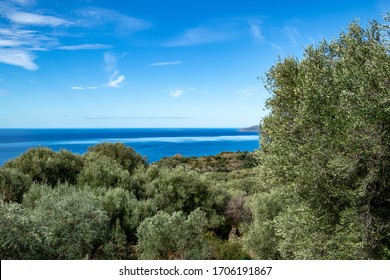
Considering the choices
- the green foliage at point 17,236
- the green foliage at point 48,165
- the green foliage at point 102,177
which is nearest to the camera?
the green foliage at point 17,236

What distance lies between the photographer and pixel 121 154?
40719 millimetres

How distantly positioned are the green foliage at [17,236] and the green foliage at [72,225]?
2965mm

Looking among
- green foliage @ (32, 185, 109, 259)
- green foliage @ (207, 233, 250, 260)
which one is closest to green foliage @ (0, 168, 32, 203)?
green foliage @ (32, 185, 109, 259)

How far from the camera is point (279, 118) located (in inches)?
669

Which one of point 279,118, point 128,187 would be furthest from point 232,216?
point 279,118

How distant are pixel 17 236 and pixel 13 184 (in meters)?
15.0

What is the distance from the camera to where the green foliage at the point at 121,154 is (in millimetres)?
40031

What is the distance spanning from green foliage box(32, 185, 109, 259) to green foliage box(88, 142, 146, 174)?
869 inches

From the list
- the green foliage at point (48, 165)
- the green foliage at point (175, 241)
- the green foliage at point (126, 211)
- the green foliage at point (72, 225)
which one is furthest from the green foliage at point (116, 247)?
the green foliage at point (48, 165)

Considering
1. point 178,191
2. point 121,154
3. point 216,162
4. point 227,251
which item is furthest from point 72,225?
point 216,162

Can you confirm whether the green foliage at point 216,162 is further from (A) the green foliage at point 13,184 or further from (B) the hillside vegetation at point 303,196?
(B) the hillside vegetation at point 303,196

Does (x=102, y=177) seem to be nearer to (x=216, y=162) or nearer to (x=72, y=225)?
(x=72, y=225)

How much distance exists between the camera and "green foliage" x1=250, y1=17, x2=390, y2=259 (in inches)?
443

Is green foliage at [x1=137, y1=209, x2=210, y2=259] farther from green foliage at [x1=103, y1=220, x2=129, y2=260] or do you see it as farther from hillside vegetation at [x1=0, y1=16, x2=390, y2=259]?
green foliage at [x1=103, y1=220, x2=129, y2=260]
